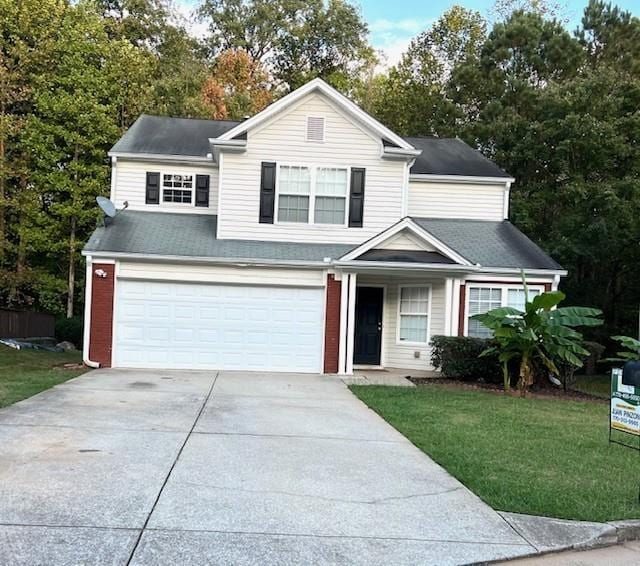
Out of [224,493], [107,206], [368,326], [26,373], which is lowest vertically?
[26,373]

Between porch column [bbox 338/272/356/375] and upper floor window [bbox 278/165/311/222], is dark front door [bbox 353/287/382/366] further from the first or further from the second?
upper floor window [bbox 278/165/311/222]

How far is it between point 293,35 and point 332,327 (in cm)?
2807

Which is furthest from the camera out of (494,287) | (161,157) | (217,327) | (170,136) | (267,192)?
(170,136)

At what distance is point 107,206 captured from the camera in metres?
16.1

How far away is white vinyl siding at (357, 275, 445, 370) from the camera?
15.9 meters

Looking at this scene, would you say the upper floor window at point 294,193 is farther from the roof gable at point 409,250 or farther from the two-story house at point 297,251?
the roof gable at point 409,250

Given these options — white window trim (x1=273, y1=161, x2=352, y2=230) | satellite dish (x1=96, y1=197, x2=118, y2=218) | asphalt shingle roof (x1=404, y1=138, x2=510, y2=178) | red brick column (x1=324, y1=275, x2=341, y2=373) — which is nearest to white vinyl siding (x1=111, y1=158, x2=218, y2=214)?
satellite dish (x1=96, y1=197, x2=118, y2=218)

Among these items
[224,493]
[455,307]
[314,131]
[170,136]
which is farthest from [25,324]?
[224,493]

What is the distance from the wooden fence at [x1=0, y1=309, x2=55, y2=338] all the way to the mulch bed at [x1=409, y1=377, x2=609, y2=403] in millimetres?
14702

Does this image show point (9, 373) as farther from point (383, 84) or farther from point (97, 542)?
point (383, 84)

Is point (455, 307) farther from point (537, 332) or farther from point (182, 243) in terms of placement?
point (182, 243)

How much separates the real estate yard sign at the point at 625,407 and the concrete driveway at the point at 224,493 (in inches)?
87.6

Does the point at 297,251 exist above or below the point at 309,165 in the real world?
below

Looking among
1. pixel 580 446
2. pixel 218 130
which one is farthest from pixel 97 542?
pixel 218 130
